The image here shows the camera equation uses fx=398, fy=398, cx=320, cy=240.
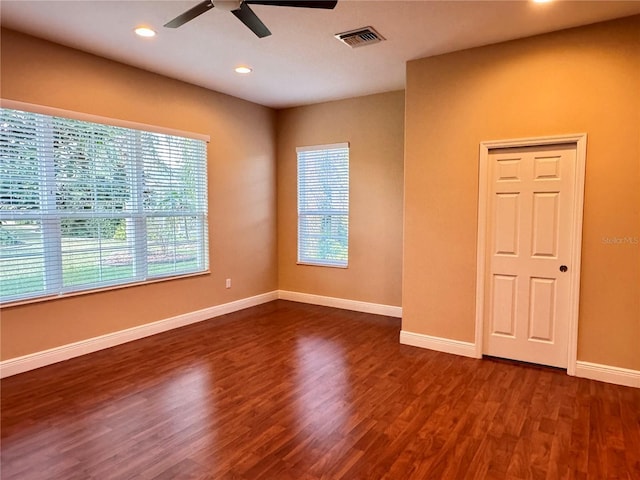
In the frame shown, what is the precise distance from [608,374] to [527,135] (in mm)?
2102

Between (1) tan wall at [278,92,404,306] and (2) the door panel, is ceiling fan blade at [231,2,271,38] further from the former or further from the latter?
(1) tan wall at [278,92,404,306]

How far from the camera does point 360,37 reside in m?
3.41

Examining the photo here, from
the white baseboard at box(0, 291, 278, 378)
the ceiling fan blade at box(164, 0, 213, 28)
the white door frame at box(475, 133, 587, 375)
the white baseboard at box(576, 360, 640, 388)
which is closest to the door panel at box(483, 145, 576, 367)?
the white door frame at box(475, 133, 587, 375)

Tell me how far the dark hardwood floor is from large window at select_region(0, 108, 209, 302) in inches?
34.0

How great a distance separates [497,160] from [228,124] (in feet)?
11.0

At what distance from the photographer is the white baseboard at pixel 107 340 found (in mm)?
3402

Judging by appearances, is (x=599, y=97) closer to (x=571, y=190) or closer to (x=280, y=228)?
(x=571, y=190)

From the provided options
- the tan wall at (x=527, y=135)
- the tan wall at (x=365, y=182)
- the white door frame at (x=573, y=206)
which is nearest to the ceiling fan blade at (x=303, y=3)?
the tan wall at (x=527, y=135)

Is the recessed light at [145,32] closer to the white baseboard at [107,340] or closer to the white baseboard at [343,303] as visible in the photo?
the white baseboard at [107,340]

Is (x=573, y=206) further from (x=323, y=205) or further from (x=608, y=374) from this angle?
(x=323, y=205)

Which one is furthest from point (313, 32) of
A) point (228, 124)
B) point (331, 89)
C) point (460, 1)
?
point (228, 124)

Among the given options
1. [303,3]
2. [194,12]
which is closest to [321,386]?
[303,3]

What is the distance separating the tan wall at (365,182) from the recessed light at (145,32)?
2739 millimetres

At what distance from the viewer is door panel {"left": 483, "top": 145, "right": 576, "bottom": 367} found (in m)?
3.43
